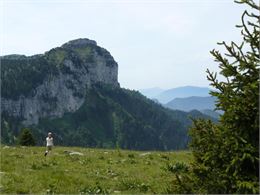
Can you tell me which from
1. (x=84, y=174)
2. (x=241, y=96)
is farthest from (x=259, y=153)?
(x=84, y=174)

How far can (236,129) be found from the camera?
A: 9.00 metres

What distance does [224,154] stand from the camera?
29.6 ft

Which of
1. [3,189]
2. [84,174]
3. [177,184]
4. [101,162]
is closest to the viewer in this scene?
[177,184]

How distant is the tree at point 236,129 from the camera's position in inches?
342

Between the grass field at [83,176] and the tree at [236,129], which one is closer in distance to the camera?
the tree at [236,129]

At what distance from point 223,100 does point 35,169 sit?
13.4 metres

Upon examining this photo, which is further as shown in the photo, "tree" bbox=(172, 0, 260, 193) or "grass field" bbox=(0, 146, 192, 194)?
"grass field" bbox=(0, 146, 192, 194)

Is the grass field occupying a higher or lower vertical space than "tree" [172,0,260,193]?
lower

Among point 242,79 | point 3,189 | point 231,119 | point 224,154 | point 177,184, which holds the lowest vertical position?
point 3,189

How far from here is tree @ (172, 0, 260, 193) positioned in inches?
342

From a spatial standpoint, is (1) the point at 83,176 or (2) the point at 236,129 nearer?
(2) the point at 236,129

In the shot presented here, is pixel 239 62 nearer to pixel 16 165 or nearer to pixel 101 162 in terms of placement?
pixel 16 165

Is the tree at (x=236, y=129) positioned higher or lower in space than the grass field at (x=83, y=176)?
higher

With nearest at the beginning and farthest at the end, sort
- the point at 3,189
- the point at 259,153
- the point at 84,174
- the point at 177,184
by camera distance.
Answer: the point at 259,153, the point at 177,184, the point at 3,189, the point at 84,174
